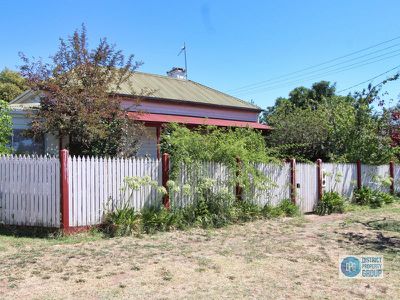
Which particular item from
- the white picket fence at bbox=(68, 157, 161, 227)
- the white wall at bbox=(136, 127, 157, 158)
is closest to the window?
the white wall at bbox=(136, 127, 157, 158)

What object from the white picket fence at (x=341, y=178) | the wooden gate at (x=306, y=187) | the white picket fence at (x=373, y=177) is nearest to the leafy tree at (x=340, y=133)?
the white picket fence at (x=373, y=177)

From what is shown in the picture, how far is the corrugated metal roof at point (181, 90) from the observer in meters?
21.8

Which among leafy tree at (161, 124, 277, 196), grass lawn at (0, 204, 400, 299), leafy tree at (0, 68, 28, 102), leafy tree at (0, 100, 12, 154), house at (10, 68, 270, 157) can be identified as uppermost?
leafy tree at (0, 68, 28, 102)

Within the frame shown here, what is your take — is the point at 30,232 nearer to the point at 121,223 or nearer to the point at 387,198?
the point at 121,223

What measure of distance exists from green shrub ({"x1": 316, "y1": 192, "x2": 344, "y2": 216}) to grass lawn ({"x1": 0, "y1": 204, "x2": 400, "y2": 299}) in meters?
3.62

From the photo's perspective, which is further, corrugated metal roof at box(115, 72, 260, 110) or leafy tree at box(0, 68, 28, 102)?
leafy tree at box(0, 68, 28, 102)

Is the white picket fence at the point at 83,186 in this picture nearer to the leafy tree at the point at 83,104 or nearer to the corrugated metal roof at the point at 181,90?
the leafy tree at the point at 83,104

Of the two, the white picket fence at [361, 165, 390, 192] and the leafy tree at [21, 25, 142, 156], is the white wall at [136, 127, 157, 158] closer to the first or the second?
the leafy tree at [21, 25, 142, 156]

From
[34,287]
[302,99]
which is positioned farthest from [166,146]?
[302,99]

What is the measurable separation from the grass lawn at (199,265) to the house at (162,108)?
20.2 feet

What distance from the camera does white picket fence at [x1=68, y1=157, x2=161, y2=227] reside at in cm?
976

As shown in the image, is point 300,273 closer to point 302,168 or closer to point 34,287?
point 34,287

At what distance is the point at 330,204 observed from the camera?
15.0 m

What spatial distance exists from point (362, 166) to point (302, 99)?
98.5 ft
